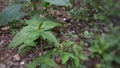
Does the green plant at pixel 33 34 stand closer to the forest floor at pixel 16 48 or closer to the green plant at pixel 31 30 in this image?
the green plant at pixel 31 30

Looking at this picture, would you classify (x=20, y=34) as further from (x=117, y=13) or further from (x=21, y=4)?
(x=117, y=13)

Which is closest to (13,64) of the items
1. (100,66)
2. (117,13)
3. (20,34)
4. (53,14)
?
(20,34)

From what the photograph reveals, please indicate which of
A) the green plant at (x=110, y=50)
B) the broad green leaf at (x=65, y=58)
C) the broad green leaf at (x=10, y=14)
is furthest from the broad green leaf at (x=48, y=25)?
the green plant at (x=110, y=50)

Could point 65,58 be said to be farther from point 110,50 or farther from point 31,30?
point 110,50

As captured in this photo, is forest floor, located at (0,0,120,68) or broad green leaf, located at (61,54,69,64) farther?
forest floor, located at (0,0,120,68)

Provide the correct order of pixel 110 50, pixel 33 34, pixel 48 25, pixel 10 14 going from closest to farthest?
pixel 110 50
pixel 33 34
pixel 48 25
pixel 10 14

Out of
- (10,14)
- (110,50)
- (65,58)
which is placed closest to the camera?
(110,50)

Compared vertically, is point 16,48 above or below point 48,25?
below

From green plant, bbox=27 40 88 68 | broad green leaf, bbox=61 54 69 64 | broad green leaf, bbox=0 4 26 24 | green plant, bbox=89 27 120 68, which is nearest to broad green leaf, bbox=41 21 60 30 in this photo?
green plant, bbox=27 40 88 68

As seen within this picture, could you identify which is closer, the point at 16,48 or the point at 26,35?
the point at 26,35

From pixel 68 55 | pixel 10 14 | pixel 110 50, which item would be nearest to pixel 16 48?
pixel 10 14

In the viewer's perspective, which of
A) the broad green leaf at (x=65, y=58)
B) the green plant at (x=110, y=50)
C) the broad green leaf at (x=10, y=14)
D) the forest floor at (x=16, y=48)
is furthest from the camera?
the broad green leaf at (x=10, y=14)

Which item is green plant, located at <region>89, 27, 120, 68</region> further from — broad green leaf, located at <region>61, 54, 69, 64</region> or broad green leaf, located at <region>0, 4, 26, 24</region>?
broad green leaf, located at <region>0, 4, 26, 24</region>
